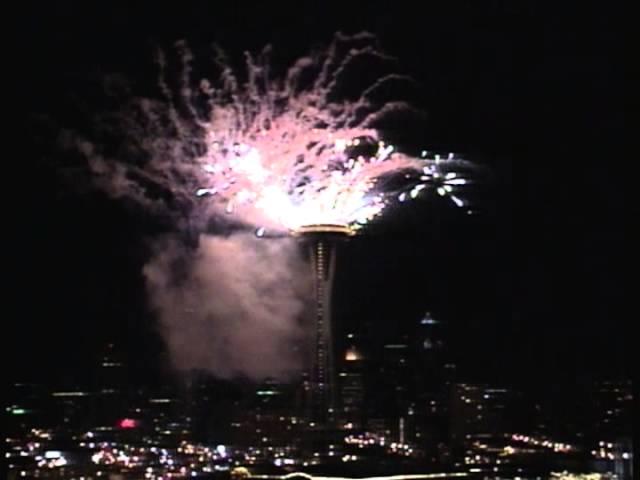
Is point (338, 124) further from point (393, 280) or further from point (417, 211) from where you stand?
point (393, 280)

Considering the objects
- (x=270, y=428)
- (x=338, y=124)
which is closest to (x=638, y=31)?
(x=338, y=124)

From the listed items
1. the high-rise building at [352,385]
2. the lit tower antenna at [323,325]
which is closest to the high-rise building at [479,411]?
the high-rise building at [352,385]

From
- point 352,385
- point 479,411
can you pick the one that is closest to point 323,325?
point 352,385

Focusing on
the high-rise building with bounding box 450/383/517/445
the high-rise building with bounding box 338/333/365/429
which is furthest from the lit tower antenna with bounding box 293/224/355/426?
the high-rise building with bounding box 450/383/517/445

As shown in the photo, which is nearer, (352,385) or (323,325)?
(323,325)

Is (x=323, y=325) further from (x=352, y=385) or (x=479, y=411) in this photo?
(x=479, y=411)

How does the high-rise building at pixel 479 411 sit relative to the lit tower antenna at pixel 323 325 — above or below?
below

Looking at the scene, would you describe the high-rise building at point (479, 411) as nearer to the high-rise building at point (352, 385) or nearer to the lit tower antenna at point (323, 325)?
the high-rise building at point (352, 385)

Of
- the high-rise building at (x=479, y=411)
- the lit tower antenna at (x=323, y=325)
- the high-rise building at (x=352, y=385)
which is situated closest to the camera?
the high-rise building at (x=479, y=411)

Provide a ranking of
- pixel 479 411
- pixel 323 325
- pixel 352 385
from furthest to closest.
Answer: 1. pixel 352 385
2. pixel 323 325
3. pixel 479 411
